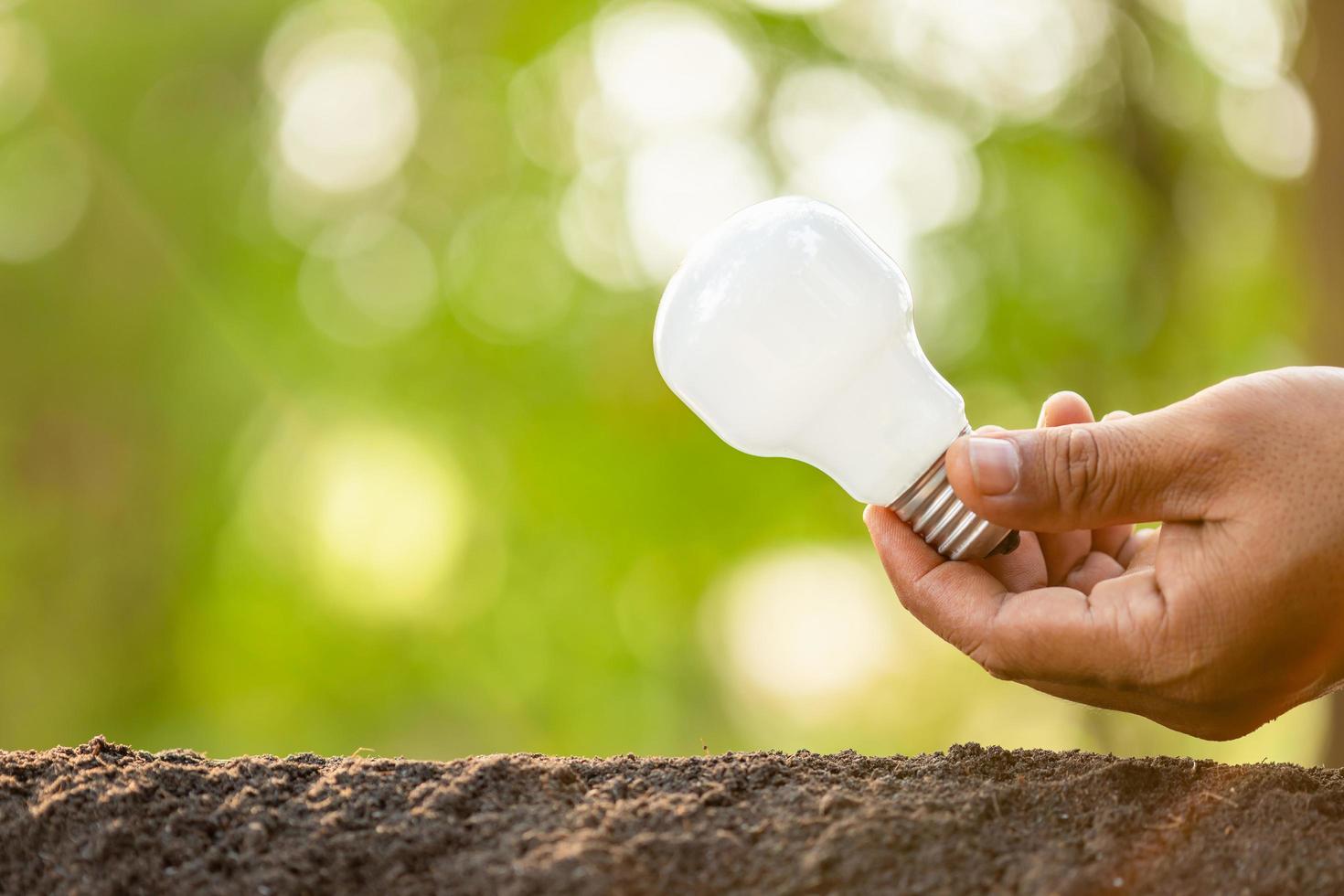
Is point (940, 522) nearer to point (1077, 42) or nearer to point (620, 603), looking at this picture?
point (1077, 42)

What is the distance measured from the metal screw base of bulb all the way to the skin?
35mm

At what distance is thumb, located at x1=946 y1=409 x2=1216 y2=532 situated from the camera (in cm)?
82

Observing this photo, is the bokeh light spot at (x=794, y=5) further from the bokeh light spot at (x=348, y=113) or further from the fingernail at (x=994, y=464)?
the fingernail at (x=994, y=464)

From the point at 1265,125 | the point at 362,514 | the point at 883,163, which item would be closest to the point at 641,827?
the point at 883,163

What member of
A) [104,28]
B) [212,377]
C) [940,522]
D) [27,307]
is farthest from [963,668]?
[104,28]

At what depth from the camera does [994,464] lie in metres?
0.81

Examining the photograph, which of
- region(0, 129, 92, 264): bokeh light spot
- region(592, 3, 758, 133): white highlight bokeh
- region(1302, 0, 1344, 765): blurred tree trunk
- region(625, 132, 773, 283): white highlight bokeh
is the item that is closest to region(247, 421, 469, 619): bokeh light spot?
region(0, 129, 92, 264): bokeh light spot

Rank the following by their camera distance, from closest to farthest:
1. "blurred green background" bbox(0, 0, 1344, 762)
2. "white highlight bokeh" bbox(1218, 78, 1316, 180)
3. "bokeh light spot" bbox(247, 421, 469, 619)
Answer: "white highlight bokeh" bbox(1218, 78, 1316, 180)
"blurred green background" bbox(0, 0, 1344, 762)
"bokeh light spot" bbox(247, 421, 469, 619)

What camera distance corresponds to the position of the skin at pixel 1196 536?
2.63ft

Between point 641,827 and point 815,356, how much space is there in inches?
13.6

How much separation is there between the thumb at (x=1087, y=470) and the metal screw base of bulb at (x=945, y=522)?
32mm

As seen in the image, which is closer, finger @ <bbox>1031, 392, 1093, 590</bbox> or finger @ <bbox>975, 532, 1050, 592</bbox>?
finger @ <bbox>975, 532, 1050, 592</bbox>

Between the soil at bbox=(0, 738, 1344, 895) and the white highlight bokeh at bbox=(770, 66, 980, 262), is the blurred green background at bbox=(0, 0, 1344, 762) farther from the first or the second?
the soil at bbox=(0, 738, 1344, 895)

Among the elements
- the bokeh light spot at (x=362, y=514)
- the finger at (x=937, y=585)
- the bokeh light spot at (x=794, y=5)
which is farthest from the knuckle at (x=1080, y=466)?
the bokeh light spot at (x=362, y=514)
